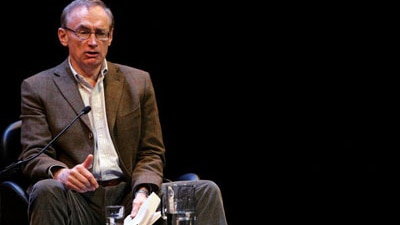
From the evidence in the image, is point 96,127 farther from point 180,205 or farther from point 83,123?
point 180,205

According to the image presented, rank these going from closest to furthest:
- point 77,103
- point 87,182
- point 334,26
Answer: point 87,182 < point 77,103 < point 334,26

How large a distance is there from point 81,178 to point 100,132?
0.44 m

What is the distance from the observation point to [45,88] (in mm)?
3043

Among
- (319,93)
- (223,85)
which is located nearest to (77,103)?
(223,85)

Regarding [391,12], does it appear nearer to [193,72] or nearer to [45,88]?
[193,72]

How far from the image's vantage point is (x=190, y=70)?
407 cm

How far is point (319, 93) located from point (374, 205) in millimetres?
738

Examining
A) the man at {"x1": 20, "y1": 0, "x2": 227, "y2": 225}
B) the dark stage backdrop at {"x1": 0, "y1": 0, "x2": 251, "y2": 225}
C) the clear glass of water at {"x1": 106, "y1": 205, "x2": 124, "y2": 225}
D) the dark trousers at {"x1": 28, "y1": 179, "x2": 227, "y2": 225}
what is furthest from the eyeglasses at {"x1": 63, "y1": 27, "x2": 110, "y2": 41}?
the clear glass of water at {"x1": 106, "y1": 205, "x2": 124, "y2": 225}

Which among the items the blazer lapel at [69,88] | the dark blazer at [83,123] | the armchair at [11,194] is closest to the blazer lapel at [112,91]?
the dark blazer at [83,123]

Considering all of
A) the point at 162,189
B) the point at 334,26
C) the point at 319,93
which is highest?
the point at 334,26

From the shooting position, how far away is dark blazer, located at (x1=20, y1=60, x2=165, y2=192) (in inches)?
117

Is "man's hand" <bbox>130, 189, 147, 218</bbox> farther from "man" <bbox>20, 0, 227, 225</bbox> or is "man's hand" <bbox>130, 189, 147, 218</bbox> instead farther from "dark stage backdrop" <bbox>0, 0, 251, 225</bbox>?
"dark stage backdrop" <bbox>0, 0, 251, 225</bbox>

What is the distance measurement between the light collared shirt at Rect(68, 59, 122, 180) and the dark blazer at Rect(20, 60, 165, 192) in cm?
3

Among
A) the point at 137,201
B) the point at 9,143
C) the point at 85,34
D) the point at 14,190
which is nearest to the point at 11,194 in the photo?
the point at 14,190
